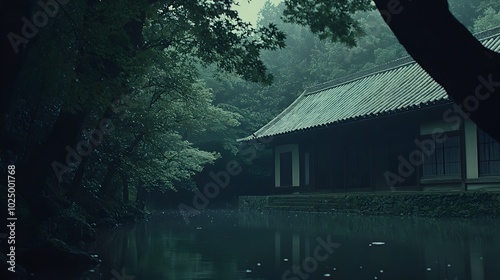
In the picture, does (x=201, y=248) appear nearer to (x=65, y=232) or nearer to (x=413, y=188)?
(x=65, y=232)

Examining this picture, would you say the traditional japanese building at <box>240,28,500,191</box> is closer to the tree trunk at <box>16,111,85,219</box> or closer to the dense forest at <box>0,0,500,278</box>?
the dense forest at <box>0,0,500,278</box>

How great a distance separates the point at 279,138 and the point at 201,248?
17.7 meters

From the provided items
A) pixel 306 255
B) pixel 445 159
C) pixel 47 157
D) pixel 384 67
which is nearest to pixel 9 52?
pixel 47 157

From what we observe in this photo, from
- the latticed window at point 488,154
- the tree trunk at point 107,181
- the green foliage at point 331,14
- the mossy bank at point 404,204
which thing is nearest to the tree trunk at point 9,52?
the green foliage at point 331,14

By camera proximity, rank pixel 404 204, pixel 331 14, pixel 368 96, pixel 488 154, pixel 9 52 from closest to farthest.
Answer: pixel 9 52
pixel 331 14
pixel 488 154
pixel 404 204
pixel 368 96

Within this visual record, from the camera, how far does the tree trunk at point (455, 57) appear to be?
3352 millimetres

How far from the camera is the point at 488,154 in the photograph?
52.4ft

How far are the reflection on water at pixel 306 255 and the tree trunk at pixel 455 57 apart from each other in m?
2.34

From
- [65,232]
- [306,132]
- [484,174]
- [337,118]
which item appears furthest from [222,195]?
[65,232]

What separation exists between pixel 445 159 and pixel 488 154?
1.69m

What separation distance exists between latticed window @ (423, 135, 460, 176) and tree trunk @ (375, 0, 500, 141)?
14479mm

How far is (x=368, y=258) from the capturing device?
6.73m

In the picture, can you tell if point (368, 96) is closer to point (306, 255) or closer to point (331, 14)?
point (331, 14)

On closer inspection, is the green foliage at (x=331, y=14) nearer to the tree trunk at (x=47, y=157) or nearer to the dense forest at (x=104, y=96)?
the dense forest at (x=104, y=96)
